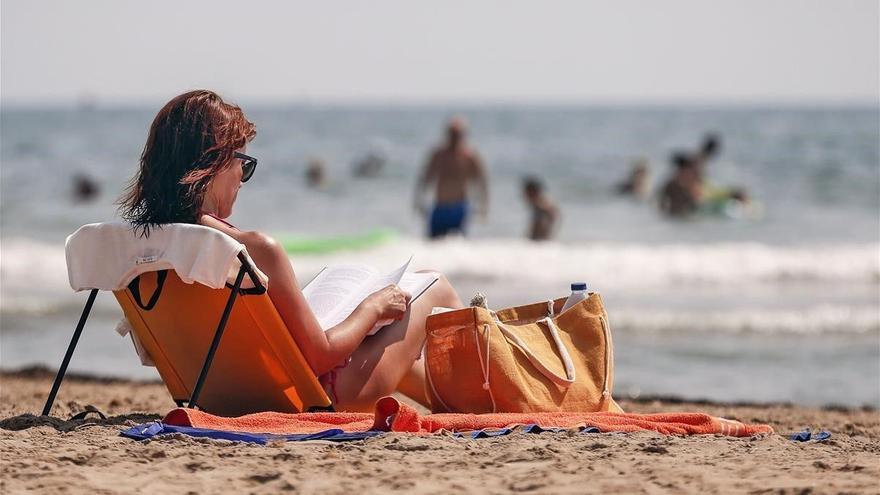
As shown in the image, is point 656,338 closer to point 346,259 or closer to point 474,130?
point 346,259

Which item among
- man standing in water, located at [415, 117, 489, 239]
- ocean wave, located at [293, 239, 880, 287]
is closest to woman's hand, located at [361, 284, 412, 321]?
man standing in water, located at [415, 117, 489, 239]

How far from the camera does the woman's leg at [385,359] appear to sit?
4410mm

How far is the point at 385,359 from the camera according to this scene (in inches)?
176

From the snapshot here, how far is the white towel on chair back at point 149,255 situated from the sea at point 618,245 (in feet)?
13.0

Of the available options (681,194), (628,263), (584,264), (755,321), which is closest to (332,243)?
(584,264)

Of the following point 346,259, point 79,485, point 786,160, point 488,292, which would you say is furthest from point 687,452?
point 786,160

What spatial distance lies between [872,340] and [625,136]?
94.5ft

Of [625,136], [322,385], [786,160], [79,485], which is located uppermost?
[625,136]

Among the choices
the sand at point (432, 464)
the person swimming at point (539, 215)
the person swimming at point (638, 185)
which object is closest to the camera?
the sand at point (432, 464)

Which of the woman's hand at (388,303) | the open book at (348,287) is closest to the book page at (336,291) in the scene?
the open book at (348,287)

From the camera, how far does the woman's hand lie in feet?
14.3

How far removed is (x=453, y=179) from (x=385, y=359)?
883 cm

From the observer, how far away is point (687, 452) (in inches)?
151

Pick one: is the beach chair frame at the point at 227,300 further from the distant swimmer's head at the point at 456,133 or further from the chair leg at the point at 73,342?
the distant swimmer's head at the point at 456,133
